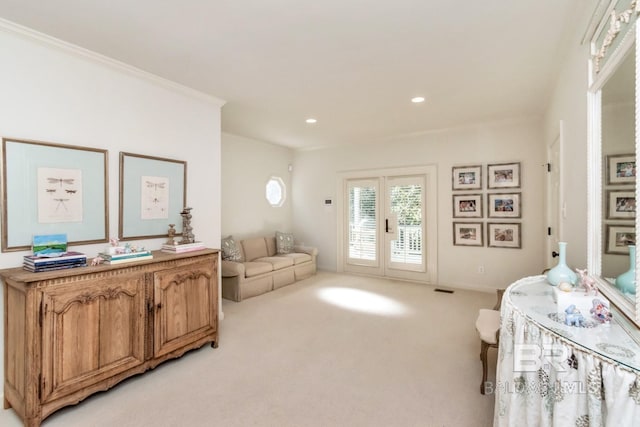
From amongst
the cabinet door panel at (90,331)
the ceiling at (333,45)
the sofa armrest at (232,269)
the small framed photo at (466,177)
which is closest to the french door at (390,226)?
the small framed photo at (466,177)

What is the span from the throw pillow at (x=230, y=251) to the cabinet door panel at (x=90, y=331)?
2330 mm

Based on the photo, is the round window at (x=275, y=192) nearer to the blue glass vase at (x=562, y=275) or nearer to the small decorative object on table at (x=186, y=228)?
the small decorative object on table at (x=186, y=228)

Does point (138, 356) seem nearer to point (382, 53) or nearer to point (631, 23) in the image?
point (382, 53)

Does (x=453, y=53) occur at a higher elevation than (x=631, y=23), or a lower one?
higher

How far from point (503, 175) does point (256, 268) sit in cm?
391

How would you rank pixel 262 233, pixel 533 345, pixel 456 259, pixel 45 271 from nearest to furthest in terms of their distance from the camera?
pixel 533 345
pixel 45 271
pixel 456 259
pixel 262 233

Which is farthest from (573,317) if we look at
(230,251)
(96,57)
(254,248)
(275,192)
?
(275,192)

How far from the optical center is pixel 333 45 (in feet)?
7.83

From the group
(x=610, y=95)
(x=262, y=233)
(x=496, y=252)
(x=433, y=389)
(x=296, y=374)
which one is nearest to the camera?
(x=610, y=95)

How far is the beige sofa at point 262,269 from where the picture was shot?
439 centimetres

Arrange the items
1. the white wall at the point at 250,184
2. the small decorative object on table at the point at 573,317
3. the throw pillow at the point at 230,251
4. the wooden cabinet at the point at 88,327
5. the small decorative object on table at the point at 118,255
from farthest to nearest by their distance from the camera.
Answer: the white wall at the point at 250,184
the throw pillow at the point at 230,251
the small decorative object on table at the point at 118,255
the wooden cabinet at the point at 88,327
the small decorative object on table at the point at 573,317

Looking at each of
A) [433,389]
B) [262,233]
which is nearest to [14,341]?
[433,389]

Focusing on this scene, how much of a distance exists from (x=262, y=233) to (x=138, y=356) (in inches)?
147

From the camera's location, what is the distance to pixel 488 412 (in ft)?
6.49
